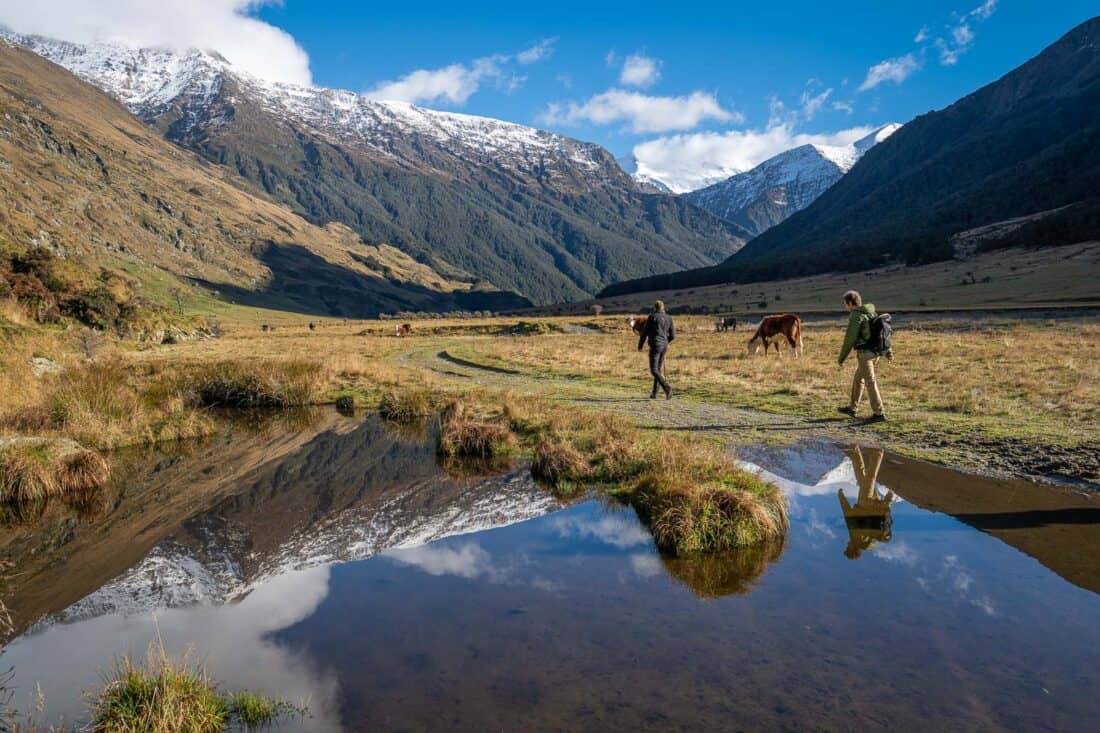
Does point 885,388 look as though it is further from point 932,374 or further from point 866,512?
point 866,512

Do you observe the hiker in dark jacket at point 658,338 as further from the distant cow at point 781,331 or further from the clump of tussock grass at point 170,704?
the clump of tussock grass at point 170,704

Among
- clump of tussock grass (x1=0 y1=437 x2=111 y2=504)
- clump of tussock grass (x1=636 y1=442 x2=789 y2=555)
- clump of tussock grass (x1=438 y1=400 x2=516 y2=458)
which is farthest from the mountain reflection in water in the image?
clump of tussock grass (x1=438 y1=400 x2=516 y2=458)

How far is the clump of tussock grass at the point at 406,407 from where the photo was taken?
1808 centimetres

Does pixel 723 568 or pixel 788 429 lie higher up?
pixel 723 568

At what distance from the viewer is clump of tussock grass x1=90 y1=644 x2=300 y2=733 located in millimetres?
4523

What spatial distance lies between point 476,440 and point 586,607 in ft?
24.4

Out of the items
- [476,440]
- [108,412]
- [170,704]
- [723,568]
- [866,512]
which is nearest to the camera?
[170,704]

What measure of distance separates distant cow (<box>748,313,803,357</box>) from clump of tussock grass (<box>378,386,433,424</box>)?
17.5 metres

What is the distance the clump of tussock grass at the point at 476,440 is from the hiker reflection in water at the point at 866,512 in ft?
22.1

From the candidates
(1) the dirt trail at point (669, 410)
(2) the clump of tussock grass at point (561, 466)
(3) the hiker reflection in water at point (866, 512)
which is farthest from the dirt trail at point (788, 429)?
(2) the clump of tussock grass at point (561, 466)

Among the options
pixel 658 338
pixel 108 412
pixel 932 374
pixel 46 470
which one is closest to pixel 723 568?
pixel 46 470

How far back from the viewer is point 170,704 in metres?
4.55

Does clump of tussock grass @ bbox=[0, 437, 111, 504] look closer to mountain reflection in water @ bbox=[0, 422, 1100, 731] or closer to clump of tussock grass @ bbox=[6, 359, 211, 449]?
mountain reflection in water @ bbox=[0, 422, 1100, 731]

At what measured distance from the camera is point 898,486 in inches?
385
